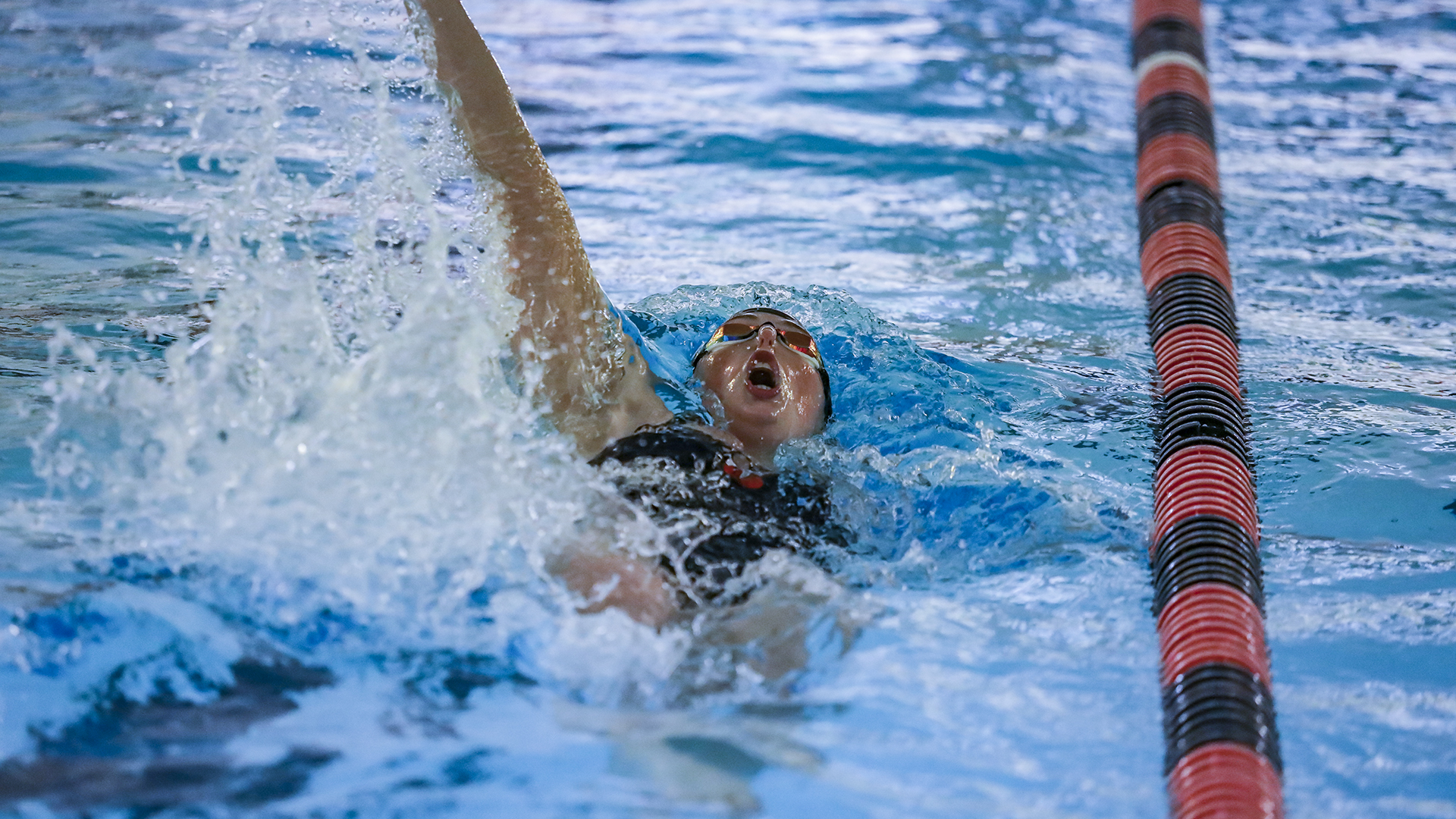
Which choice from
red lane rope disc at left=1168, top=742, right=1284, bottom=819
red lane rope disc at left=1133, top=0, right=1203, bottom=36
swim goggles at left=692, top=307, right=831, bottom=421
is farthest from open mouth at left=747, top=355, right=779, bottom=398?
red lane rope disc at left=1133, top=0, right=1203, bottom=36

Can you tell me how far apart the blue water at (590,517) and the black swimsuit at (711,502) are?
0.36 feet

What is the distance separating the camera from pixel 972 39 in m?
7.91

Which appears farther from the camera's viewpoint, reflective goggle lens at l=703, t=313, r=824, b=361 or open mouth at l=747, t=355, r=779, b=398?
reflective goggle lens at l=703, t=313, r=824, b=361

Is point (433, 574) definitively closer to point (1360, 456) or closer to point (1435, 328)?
point (1360, 456)

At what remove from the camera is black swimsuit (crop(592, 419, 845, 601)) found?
2.40m

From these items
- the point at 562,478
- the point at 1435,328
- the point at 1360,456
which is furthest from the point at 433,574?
the point at 1435,328

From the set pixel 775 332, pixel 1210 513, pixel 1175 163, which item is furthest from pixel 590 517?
pixel 1175 163

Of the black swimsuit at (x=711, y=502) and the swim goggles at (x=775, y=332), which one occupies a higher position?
the swim goggles at (x=775, y=332)

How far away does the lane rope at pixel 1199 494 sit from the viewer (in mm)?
2012

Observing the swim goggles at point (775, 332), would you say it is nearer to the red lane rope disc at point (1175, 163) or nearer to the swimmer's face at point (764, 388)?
the swimmer's face at point (764, 388)

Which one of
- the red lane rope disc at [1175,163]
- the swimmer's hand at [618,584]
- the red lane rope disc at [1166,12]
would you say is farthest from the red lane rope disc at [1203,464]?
the red lane rope disc at [1166,12]

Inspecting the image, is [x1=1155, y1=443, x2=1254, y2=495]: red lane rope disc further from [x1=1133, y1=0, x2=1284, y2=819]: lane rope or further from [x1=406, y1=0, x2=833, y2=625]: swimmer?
[x1=406, y1=0, x2=833, y2=625]: swimmer

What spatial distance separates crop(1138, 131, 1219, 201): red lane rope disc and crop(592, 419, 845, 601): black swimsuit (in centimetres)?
242

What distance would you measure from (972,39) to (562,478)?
6.46 m
